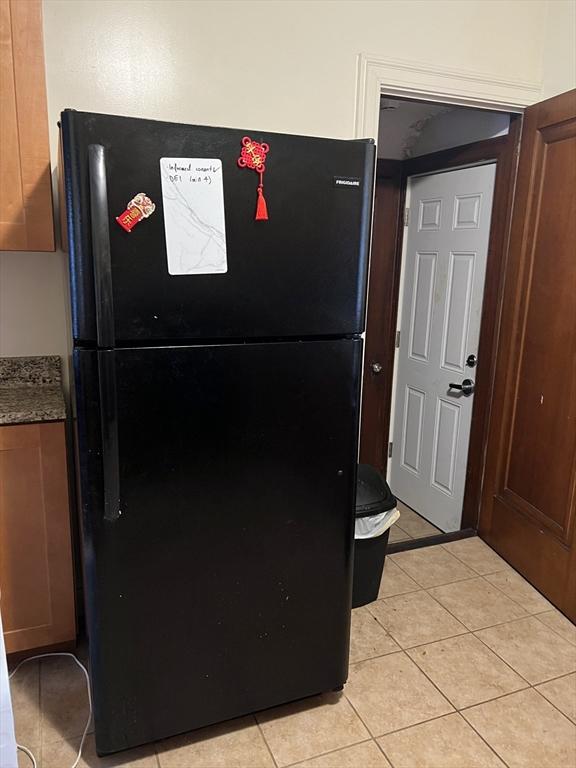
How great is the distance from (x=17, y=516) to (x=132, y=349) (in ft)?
2.76

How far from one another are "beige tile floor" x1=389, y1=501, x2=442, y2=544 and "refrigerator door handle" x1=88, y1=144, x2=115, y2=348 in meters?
2.23

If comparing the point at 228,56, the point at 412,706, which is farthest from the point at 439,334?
the point at 412,706

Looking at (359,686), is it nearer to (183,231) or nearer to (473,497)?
(473,497)

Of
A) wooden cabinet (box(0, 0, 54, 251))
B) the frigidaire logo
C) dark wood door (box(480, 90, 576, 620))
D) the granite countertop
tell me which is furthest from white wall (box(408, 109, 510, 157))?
the granite countertop

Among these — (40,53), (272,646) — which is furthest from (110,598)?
(40,53)

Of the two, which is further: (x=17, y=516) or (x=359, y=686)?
(x=359, y=686)

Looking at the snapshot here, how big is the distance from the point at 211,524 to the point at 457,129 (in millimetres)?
2583

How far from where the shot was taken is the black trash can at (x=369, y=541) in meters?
2.39

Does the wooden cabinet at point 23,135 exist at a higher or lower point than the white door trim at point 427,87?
lower

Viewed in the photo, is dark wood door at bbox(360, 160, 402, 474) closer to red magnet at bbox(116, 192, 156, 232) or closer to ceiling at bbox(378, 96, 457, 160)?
ceiling at bbox(378, 96, 457, 160)

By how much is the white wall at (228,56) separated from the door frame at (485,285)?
466 mm

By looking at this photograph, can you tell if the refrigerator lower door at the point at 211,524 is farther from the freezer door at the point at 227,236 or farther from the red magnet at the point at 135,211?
the red magnet at the point at 135,211

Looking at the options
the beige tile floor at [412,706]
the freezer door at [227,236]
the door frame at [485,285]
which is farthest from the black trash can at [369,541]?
the freezer door at [227,236]

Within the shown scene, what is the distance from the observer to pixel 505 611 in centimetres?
250
